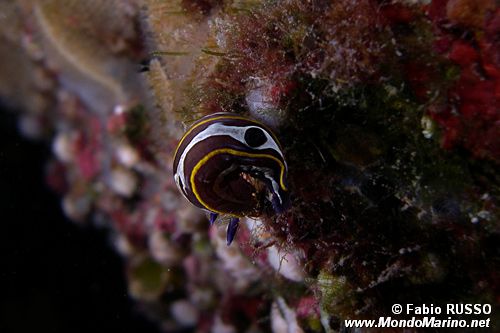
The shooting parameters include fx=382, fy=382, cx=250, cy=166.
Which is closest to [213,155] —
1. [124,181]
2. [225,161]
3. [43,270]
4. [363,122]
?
[225,161]

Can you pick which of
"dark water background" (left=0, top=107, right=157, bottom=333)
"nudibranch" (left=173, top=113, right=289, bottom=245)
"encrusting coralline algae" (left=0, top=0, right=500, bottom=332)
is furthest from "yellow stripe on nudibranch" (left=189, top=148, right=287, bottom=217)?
"dark water background" (left=0, top=107, right=157, bottom=333)

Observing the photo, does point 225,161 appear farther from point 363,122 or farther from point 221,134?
point 363,122

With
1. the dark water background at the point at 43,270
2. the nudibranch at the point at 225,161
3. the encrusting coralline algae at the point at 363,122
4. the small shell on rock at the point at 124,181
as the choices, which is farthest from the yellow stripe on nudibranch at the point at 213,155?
the dark water background at the point at 43,270

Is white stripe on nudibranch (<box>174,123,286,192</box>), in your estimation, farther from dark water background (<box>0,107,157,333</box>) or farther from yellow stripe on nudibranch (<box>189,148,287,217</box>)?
dark water background (<box>0,107,157,333</box>)

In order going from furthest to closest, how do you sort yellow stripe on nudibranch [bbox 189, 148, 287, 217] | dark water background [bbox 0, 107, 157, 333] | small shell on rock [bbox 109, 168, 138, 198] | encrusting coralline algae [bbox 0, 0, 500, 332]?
dark water background [bbox 0, 107, 157, 333] < small shell on rock [bbox 109, 168, 138, 198] < encrusting coralline algae [bbox 0, 0, 500, 332] < yellow stripe on nudibranch [bbox 189, 148, 287, 217]

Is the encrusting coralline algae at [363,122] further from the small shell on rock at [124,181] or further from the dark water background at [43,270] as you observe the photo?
the dark water background at [43,270]

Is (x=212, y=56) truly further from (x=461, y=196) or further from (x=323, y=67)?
(x=461, y=196)

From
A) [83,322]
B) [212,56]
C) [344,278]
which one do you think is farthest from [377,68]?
[83,322]
